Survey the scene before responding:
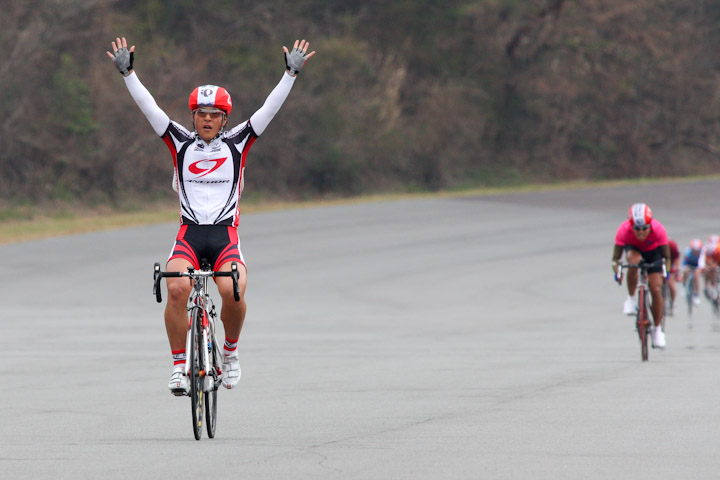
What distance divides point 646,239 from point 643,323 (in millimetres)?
1110

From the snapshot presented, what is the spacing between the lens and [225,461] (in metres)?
7.57

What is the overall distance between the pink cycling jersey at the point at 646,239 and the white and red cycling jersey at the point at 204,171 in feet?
25.1

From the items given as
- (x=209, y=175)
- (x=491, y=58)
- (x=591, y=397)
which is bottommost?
(x=591, y=397)

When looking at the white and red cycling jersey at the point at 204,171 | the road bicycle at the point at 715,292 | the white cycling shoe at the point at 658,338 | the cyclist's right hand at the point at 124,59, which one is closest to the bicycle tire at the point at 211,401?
the white and red cycling jersey at the point at 204,171

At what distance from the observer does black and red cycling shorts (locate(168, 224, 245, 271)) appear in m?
8.92

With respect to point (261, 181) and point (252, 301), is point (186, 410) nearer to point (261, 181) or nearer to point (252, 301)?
point (252, 301)

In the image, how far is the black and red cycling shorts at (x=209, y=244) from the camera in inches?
351

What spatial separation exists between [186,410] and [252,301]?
599 inches

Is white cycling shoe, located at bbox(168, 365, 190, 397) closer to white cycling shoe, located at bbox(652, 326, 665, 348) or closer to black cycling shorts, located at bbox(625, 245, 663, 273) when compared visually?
white cycling shoe, located at bbox(652, 326, 665, 348)

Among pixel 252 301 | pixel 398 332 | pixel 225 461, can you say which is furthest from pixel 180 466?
pixel 252 301

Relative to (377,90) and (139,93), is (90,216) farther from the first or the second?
(139,93)

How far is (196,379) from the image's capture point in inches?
330

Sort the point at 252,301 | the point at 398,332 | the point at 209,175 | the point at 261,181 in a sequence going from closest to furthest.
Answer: the point at 209,175 → the point at 398,332 → the point at 252,301 → the point at 261,181

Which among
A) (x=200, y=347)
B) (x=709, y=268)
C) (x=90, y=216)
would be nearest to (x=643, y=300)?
(x=200, y=347)
